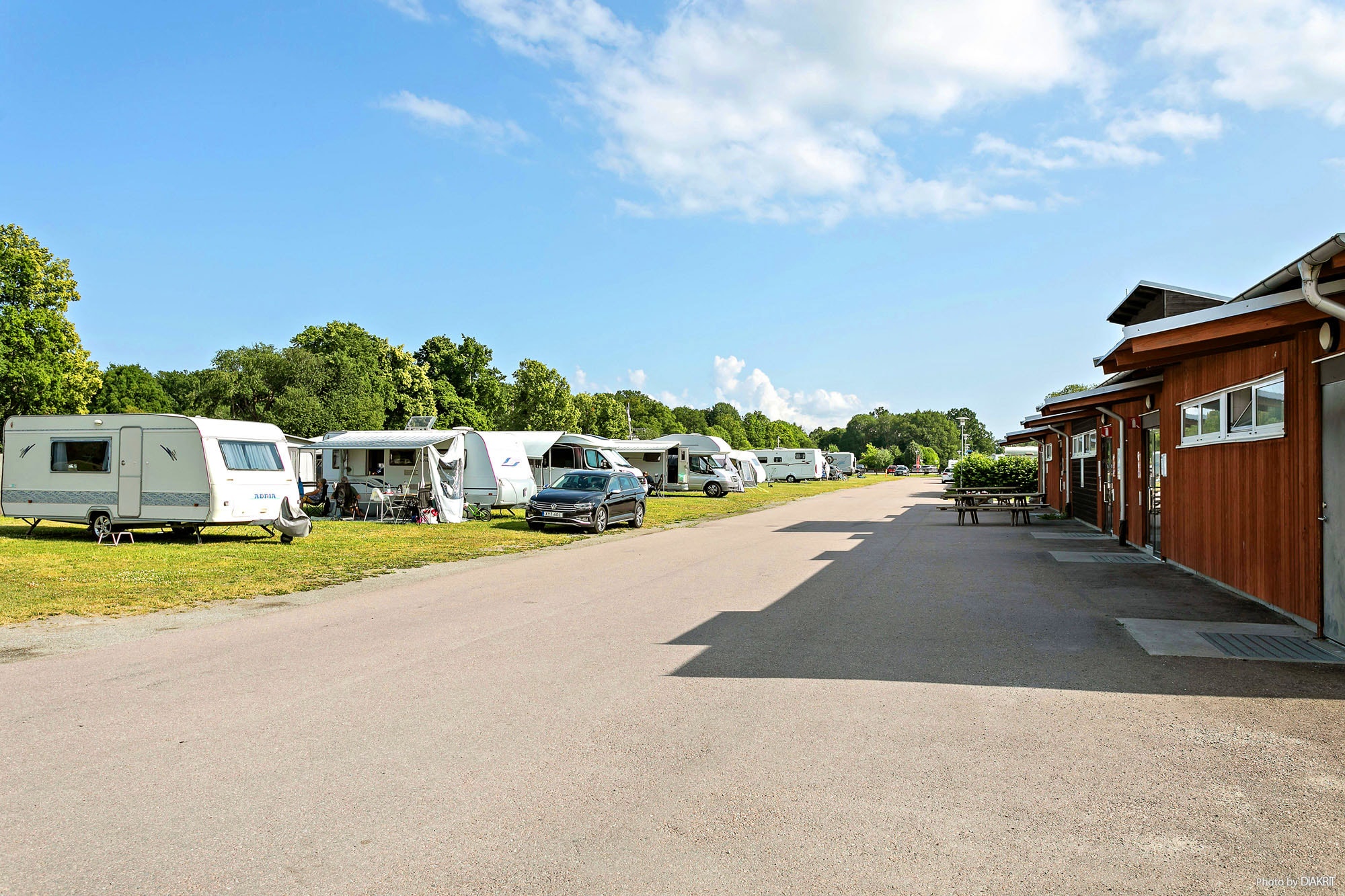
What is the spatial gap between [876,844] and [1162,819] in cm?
137

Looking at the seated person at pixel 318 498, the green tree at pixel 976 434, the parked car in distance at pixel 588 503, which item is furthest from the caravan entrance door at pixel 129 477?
the green tree at pixel 976 434

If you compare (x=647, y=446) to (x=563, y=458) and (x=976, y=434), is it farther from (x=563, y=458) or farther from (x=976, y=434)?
(x=976, y=434)

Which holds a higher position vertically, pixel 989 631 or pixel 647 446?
pixel 647 446

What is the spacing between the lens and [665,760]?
4.75 m

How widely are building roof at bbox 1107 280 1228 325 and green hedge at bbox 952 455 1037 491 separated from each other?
60.0 ft

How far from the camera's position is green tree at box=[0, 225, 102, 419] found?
37.6 m

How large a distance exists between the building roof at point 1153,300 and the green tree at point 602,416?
2462 inches

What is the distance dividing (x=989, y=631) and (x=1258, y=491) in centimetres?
387

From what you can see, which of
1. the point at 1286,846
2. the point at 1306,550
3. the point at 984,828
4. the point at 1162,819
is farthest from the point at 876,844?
the point at 1306,550

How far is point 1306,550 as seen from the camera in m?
8.43

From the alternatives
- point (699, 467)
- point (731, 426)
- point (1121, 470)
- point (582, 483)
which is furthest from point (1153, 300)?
point (731, 426)

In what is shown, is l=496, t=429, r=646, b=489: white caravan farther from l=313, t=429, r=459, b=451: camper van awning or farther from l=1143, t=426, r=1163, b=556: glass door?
l=1143, t=426, r=1163, b=556: glass door

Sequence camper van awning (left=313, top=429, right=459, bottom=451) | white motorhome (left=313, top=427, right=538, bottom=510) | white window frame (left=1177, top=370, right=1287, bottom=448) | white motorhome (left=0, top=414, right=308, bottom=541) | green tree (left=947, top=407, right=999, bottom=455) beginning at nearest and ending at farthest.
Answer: white window frame (left=1177, top=370, right=1287, bottom=448) → white motorhome (left=0, top=414, right=308, bottom=541) → camper van awning (left=313, top=429, right=459, bottom=451) → white motorhome (left=313, top=427, right=538, bottom=510) → green tree (left=947, top=407, right=999, bottom=455)

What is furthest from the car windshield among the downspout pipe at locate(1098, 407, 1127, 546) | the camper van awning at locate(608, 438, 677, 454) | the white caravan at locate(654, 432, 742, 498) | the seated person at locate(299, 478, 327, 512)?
the white caravan at locate(654, 432, 742, 498)
